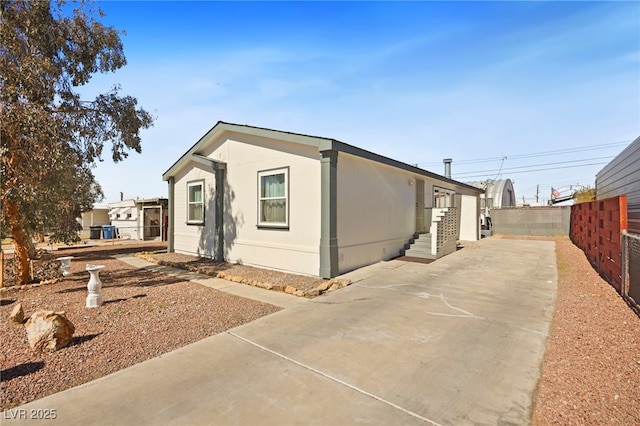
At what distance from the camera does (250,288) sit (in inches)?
277

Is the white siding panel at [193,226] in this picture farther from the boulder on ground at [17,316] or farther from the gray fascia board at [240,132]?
the boulder on ground at [17,316]

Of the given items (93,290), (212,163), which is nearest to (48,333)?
(93,290)

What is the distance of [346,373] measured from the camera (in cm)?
324

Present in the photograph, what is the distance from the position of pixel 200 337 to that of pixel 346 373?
Answer: 221cm

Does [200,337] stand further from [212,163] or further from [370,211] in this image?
[212,163]

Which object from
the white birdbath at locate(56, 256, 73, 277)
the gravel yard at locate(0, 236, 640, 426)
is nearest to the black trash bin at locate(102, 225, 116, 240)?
the white birdbath at locate(56, 256, 73, 277)

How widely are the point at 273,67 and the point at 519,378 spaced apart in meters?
9.88

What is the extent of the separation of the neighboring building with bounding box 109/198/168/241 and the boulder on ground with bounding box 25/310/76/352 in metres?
15.4

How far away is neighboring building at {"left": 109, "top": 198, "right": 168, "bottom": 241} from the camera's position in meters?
19.0

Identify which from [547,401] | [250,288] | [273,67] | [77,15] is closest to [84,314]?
[250,288]

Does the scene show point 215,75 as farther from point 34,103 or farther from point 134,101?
point 34,103

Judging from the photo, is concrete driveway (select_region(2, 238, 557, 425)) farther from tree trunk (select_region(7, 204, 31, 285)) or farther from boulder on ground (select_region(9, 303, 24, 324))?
tree trunk (select_region(7, 204, 31, 285))

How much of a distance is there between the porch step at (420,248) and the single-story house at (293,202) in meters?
0.26

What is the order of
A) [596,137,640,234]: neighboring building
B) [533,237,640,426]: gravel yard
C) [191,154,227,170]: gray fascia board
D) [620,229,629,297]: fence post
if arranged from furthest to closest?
[191,154,227,170]: gray fascia board, [596,137,640,234]: neighboring building, [620,229,629,297]: fence post, [533,237,640,426]: gravel yard
